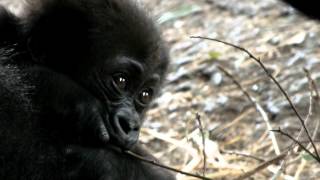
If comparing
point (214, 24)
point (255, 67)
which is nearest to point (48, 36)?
point (255, 67)

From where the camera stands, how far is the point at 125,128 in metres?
3.30

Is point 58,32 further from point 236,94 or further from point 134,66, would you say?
point 236,94

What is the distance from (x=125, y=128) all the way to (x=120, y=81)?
257 mm

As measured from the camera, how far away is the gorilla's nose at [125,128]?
10.7 feet

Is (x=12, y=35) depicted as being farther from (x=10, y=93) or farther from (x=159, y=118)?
(x=159, y=118)

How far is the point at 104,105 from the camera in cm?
337

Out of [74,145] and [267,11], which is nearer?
[74,145]

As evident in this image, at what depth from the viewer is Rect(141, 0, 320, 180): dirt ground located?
4305mm

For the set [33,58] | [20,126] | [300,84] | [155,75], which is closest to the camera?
[20,126]

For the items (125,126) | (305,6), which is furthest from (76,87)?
(305,6)

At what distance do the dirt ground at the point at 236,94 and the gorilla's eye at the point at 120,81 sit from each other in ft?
1.51

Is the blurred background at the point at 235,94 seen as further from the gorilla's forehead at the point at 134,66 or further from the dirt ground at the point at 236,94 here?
the gorilla's forehead at the point at 134,66

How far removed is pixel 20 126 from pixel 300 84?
241cm

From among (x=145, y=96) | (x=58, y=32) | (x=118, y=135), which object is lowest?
(x=118, y=135)
